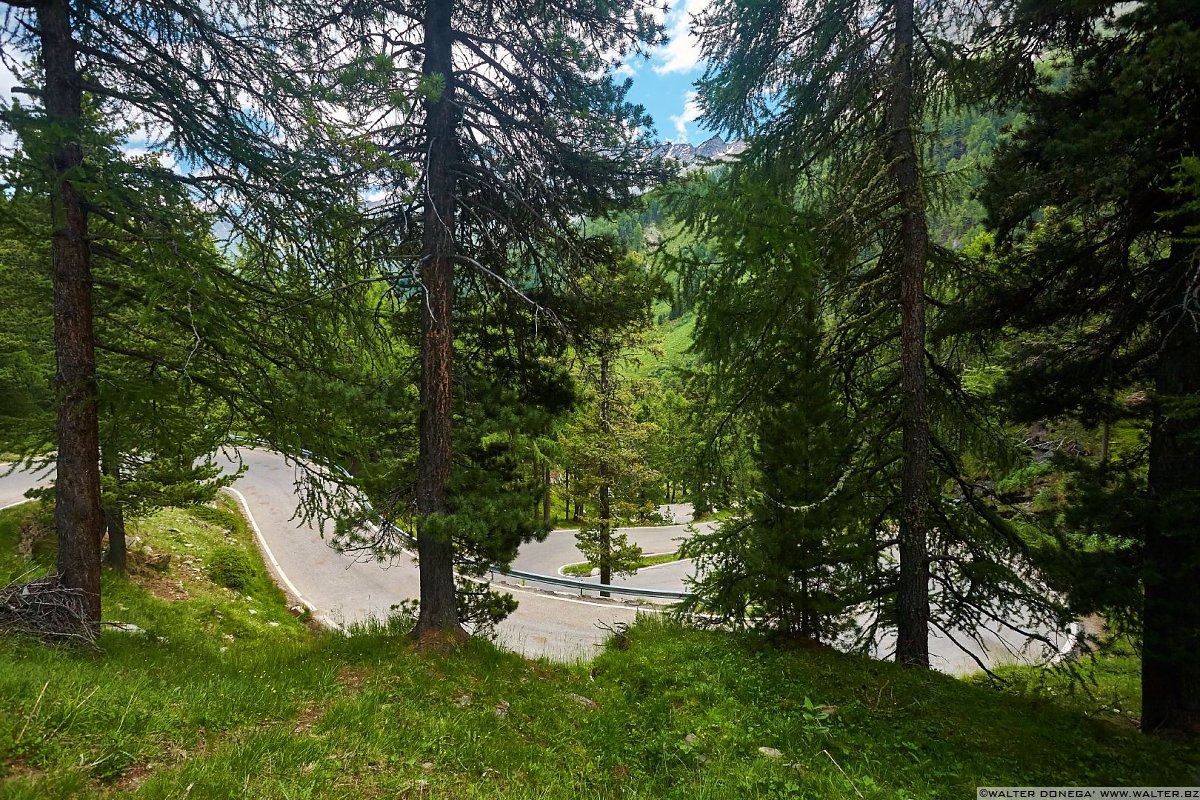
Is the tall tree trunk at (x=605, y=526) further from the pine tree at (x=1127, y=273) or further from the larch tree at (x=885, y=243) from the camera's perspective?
the pine tree at (x=1127, y=273)

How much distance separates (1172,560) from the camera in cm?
553

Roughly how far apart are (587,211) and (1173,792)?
8.68m

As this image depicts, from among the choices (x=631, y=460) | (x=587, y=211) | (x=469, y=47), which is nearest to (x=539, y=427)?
(x=587, y=211)

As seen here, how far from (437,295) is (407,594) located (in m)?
13.8

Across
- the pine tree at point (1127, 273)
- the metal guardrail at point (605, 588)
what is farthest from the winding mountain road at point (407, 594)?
the pine tree at point (1127, 273)

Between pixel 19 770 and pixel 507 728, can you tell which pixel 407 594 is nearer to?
pixel 507 728

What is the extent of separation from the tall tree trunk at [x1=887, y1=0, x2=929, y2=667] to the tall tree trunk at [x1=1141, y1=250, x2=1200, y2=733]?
210cm

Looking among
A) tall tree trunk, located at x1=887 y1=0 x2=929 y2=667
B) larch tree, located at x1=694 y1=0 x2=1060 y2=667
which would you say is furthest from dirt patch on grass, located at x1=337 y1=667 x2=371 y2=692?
tall tree trunk, located at x1=887 y1=0 x2=929 y2=667

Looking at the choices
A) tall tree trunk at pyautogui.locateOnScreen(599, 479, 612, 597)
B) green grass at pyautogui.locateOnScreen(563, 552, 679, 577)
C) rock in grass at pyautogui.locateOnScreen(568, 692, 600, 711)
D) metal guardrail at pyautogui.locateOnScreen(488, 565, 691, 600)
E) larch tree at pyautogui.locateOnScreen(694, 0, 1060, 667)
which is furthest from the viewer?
green grass at pyautogui.locateOnScreen(563, 552, 679, 577)

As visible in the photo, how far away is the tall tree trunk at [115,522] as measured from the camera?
9.59m

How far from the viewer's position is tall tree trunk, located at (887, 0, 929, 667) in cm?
640

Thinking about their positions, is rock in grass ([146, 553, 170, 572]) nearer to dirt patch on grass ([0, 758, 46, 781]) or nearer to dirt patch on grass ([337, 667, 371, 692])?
dirt patch on grass ([337, 667, 371, 692])

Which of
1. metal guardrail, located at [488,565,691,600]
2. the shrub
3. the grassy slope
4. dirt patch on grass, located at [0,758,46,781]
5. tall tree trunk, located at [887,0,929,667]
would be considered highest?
tall tree trunk, located at [887,0,929,667]

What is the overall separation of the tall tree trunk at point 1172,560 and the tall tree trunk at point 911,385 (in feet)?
6.88
